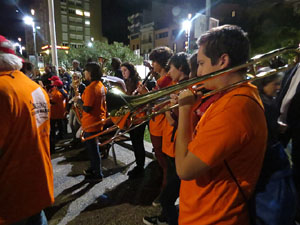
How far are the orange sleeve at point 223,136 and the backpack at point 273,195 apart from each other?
0.12 m

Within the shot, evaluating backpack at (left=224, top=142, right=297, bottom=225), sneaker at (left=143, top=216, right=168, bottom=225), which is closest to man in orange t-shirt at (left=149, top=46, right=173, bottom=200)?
sneaker at (left=143, top=216, right=168, bottom=225)

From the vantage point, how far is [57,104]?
19.4ft

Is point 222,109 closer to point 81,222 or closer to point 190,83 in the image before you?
point 190,83

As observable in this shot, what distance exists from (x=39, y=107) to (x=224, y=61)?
1.58 meters

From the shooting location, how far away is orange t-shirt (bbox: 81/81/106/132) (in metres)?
3.64

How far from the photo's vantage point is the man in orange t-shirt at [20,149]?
163 cm

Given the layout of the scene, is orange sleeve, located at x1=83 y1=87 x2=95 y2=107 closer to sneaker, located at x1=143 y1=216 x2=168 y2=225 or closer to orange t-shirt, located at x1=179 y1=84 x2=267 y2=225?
sneaker, located at x1=143 y1=216 x2=168 y2=225

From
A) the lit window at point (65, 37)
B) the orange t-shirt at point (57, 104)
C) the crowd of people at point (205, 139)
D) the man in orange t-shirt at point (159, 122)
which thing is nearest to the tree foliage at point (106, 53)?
the orange t-shirt at point (57, 104)

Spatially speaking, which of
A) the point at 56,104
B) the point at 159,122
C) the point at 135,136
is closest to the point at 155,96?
the point at 159,122

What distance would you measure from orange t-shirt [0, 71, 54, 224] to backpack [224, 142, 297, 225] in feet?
5.03

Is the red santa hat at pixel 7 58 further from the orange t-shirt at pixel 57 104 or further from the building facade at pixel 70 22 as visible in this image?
the building facade at pixel 70 22

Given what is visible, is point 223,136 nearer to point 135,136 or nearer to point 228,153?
point 228,153

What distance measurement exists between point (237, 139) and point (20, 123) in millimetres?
1588

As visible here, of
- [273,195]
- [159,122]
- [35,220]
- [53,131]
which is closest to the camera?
[273,195]
